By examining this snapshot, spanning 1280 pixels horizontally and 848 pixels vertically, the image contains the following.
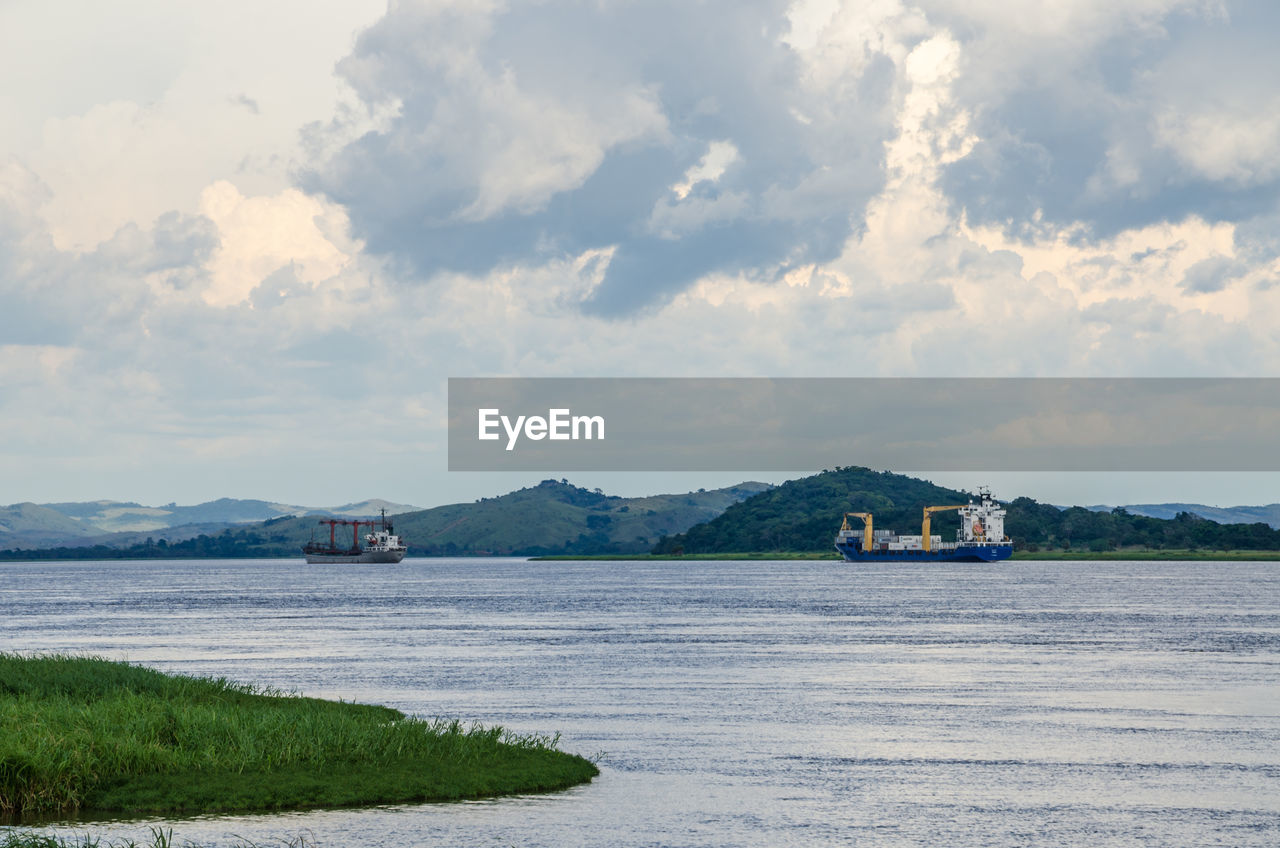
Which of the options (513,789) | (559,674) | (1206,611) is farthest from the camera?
(1206,611)

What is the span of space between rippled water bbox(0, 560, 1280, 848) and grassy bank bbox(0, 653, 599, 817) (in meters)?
1.47

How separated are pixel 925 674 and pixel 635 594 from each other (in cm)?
12656

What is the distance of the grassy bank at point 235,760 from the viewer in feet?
116

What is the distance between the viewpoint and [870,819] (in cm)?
3566

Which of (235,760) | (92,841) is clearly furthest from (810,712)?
(92,841)

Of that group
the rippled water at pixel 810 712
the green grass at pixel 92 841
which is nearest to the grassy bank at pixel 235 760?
the rippled water at pixel 810 712

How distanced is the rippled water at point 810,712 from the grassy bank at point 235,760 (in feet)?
4.82

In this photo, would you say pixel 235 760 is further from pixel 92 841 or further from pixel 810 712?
pixel 810 712

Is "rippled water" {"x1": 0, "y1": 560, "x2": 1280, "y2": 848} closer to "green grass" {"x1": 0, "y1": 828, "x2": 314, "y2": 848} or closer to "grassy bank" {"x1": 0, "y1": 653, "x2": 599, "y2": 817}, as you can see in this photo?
"green grass" {"x1": 0, "y1": 828, "x2": 314, "y2": 848}

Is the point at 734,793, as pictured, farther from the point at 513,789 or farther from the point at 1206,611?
the point at 1206,611

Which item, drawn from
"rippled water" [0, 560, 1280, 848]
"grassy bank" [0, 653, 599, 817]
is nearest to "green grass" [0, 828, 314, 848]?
"rippled water" [0, 560, 1280, 848]

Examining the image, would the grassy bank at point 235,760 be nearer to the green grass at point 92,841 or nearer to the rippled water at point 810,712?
the rippled water at point 810,712

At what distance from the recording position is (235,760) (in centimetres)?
3831

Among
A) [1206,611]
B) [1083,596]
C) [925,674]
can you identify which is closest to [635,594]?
[1083,596]
